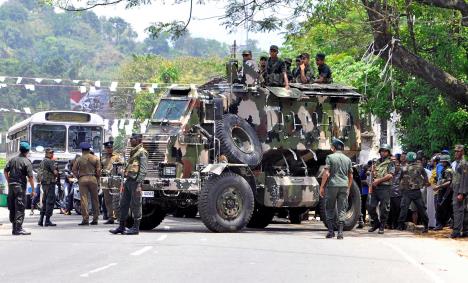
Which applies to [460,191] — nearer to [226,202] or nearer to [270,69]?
[226,202]

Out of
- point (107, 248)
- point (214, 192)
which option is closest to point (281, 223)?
point (214, 192)

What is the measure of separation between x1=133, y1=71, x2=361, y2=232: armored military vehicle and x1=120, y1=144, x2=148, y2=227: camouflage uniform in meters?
0.94

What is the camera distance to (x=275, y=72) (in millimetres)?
23750

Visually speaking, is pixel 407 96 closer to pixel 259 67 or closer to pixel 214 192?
pixel 259 67

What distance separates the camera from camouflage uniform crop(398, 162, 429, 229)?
2339 cm

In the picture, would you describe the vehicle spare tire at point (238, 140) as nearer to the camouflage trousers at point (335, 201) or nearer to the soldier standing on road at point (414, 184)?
the camouflage trousers at point (335, 201)

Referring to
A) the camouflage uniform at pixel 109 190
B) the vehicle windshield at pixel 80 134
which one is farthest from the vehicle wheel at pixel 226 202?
the vehicle windshield at pixel 80 134

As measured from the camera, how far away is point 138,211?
2006cm

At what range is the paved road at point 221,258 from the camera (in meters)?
13.0

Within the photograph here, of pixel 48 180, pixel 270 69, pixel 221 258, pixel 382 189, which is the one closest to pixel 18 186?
pixel 48 180

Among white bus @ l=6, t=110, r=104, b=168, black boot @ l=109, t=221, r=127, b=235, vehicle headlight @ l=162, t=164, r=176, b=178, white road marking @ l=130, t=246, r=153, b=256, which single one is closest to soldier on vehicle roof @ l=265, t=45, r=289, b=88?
vehicle headlight @ l=162, t=164, r=176, b=178

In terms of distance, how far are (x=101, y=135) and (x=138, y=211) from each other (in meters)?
13.8

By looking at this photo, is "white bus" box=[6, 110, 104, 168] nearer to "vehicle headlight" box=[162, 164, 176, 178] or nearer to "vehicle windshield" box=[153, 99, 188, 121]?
"vehicle windshield" box=[153, 99, 188, 121]

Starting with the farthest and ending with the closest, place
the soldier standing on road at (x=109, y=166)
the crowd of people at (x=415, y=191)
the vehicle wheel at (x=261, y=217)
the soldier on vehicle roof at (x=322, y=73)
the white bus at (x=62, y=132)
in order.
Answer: the white bus at (x=62, y=132), the soldier on vehicle roof at (x=322, y=73), the soldier standing on road at (x=109, y=166), the vehicle wheel at (x=261, y=217), the crowd of people at (x=415, y=191)
